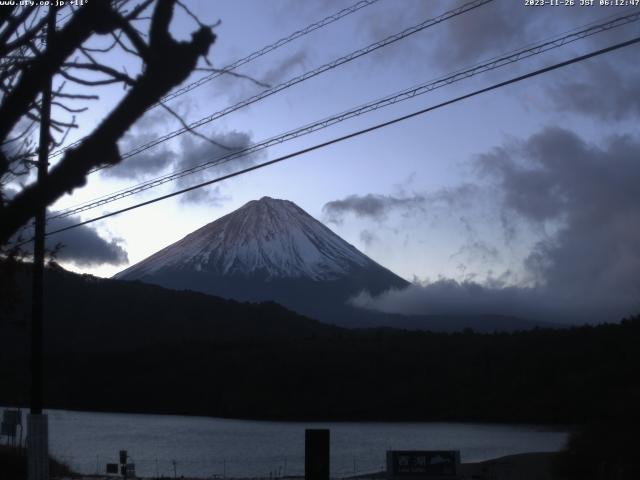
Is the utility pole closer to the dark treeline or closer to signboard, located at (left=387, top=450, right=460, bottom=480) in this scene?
signboard, located at (left=387, top=450, right=460, bottom=480)

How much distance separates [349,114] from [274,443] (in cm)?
5135

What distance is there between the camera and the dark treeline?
84375mm

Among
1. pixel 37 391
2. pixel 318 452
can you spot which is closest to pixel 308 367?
pixel 37 391

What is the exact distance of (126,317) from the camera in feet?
355

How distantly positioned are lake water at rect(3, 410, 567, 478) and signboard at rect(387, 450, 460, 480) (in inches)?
552

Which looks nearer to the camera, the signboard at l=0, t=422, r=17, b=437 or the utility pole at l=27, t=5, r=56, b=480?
the utility pole at l=27, t=5, r=56, b=480

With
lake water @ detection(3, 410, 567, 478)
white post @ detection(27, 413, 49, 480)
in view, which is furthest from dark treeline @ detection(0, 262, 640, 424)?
white post @ detection(27, 413, 49, 480)

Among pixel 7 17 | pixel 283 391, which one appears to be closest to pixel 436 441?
pixel 283 391

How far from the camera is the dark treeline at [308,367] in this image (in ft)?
277

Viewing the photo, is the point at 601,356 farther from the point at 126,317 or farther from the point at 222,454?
the point at 126,317

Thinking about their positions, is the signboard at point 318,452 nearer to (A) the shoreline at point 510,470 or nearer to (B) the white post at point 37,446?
(B) the white post at point 37,446

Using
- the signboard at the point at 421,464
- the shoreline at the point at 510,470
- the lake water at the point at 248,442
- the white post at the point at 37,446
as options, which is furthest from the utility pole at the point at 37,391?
the lake water at the point at 248,442

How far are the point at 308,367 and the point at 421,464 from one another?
71.6m

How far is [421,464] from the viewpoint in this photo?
22.3m
